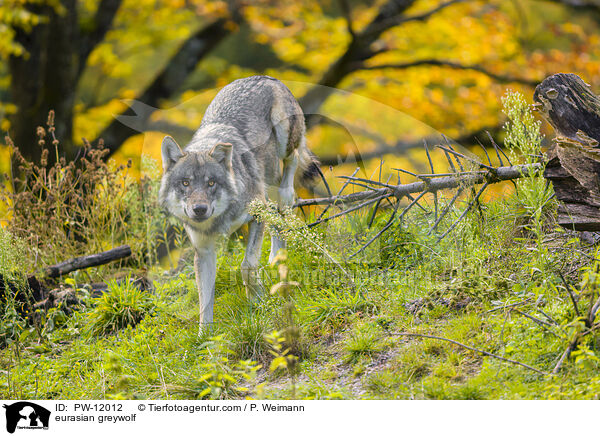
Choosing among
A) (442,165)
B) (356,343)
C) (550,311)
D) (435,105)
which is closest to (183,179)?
(356,343)

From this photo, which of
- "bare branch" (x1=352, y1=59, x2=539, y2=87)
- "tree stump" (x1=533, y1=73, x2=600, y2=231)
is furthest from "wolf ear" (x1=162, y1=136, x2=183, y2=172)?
"bare branch" (x1=352, y1=59, x2=539, y2=87)

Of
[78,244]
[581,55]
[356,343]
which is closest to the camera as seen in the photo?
[356,343]

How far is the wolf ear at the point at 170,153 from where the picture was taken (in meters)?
5.59

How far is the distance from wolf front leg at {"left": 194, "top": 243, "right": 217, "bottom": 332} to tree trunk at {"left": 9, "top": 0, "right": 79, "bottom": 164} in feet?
19.7

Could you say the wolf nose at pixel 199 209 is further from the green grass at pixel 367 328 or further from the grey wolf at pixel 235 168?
the green grass at pixel 367 328

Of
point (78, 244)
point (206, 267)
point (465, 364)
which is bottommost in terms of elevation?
point (78, 244)

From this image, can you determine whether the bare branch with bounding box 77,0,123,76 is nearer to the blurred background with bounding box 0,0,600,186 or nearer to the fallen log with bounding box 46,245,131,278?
the blurred background with bounding box 0,0,600,186

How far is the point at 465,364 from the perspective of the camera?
13.2 feet

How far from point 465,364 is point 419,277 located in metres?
1.35

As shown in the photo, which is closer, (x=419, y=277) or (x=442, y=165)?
(x=419, y=277)

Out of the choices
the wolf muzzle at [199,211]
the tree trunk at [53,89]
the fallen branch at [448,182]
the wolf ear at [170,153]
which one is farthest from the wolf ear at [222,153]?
the tree trunk at [53,89]

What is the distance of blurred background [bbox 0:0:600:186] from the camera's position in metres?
11.5

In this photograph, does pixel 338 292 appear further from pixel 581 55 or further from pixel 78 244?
pixel 581 55
